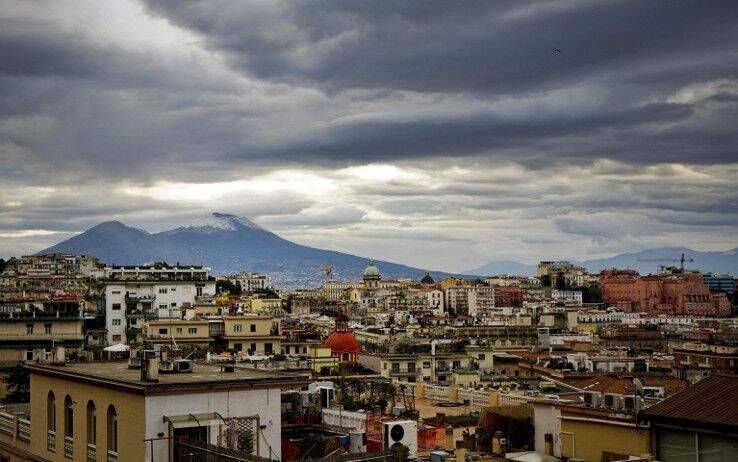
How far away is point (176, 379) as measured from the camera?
18.1 m

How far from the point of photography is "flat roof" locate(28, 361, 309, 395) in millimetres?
16984

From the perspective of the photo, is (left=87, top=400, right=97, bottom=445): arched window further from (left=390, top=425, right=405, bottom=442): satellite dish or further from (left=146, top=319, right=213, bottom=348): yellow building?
(left=146, top=319, right=213, bottom=348): yellow building

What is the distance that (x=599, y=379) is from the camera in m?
51.8

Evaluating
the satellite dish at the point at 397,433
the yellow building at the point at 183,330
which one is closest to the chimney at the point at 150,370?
the satellite dish at the point at 397,433

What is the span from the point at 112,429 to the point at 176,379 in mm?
1439

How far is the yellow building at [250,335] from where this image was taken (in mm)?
74875

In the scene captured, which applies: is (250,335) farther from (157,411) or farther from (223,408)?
(157,411)

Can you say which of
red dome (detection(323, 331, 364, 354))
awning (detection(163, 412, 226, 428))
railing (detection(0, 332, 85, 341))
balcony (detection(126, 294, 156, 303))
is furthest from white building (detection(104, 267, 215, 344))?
awning (detection(163, 412, 226, 428))

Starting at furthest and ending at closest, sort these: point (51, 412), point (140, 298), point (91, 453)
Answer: point (140, 298) → point (51, 412) → point (91, 453)

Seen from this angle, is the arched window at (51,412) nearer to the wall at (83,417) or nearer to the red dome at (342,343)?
the wall at (83,417)

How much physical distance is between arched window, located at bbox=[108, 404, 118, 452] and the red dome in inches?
2055

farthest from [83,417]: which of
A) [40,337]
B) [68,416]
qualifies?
[40,337]

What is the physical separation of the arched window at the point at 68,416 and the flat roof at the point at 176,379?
45cm

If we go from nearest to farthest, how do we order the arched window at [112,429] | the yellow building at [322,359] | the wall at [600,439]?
the arched window at [112,429], the wall at [600,439], the yellow building at [322,359]
